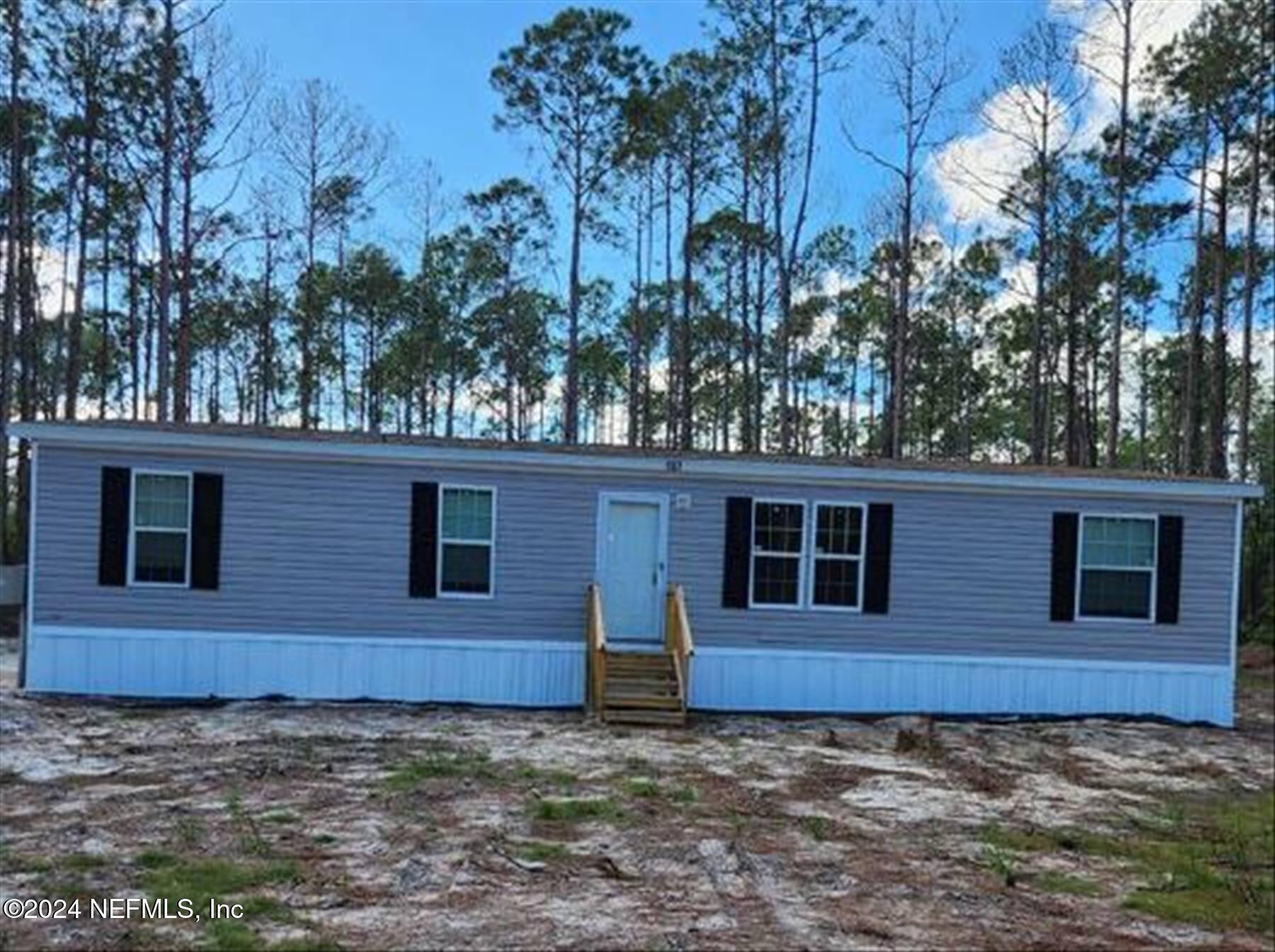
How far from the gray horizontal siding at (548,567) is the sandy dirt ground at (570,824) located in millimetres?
1034

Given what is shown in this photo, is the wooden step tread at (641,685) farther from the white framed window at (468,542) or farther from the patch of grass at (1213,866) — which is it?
the patch of grass at (1213,866)

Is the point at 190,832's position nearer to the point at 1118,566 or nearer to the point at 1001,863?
the point at 1001,863

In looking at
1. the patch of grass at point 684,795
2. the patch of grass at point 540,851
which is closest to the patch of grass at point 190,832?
the patch of grass at point 540,851

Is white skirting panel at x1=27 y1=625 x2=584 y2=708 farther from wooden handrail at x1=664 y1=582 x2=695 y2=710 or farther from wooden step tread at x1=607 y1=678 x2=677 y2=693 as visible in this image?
wooden handrail at x1=664 y1=582 x2=695 y2=710

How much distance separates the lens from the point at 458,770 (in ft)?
24.7

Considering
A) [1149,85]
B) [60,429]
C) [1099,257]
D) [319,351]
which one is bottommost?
[60,429]

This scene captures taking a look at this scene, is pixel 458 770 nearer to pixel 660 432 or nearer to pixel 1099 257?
pixel 1099 257

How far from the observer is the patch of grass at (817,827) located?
6092 mm

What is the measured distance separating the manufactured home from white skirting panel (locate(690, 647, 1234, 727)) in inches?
1.0

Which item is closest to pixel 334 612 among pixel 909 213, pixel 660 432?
pixel 909 213

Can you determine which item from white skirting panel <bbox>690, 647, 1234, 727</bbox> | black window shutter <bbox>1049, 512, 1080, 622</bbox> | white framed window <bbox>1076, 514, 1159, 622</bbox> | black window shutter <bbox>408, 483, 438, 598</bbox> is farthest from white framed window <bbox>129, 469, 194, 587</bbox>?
white framed window <bbox>1076, 514, 1159, 622</bbox>

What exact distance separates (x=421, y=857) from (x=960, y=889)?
2711 millimetres

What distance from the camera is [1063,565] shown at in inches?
447

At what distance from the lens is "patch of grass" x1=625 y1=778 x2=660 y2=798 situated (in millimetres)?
6984
